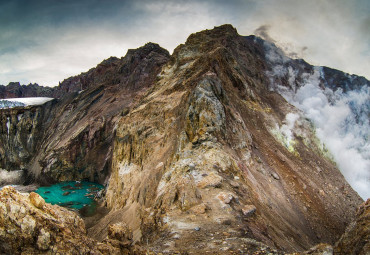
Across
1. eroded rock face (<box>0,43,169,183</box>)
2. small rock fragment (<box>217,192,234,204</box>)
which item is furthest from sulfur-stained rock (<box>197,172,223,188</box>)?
eroded rock face (<box>0,43,169,183</box>)

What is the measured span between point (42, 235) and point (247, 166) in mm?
14603

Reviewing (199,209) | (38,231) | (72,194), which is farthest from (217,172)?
(72,194)

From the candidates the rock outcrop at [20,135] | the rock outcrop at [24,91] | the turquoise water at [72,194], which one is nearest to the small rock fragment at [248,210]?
the turquoise water at [72,194]

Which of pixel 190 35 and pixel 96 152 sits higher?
pixel 190 35

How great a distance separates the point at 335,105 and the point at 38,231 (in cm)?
5949

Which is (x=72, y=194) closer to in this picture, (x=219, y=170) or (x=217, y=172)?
(x=219, y=170)

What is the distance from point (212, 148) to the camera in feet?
50.6

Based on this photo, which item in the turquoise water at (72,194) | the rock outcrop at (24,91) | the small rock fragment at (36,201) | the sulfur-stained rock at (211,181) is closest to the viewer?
the small rock fragment at (36,201)

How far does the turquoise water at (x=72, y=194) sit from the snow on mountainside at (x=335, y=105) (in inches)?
1367

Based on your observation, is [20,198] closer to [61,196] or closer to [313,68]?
[61,196]

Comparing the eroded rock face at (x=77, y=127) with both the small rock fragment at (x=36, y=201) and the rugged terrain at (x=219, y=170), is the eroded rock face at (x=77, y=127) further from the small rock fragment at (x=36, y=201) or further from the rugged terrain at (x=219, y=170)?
the small rock fragment at (x=36, y=201)

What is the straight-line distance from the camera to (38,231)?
459 centimetres

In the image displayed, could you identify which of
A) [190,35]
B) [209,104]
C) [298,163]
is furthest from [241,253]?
[190,35]

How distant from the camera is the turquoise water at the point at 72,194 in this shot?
37.8 meters
